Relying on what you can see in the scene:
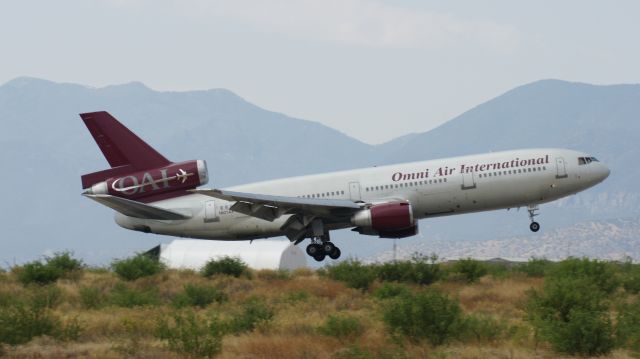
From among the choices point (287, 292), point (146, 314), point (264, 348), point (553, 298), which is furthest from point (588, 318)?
point (287, 292)

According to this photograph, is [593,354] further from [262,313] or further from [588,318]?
[262,313]

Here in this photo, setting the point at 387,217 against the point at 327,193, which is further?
the point at 327,193

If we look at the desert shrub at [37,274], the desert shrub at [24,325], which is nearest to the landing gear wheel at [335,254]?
the desert shrub at [37,274]

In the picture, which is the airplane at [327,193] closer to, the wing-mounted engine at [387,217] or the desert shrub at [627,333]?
the wing-mounted engine at [387,217]

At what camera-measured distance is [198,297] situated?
32.3 meters

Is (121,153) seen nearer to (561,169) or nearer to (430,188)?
(430,188)

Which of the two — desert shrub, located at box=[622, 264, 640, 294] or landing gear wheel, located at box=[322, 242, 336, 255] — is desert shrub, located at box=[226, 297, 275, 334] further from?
landing gear wheel, located at box=[322, 242, 336, 255]

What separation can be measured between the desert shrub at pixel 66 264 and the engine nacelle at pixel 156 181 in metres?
3.36

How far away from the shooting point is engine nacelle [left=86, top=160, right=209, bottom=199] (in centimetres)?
4481

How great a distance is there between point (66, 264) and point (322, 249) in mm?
10532

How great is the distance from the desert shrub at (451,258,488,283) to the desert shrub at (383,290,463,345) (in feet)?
52.9

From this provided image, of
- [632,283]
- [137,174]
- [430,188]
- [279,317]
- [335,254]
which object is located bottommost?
[632,283]

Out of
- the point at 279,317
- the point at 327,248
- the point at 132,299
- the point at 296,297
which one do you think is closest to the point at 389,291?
the point at 296,297

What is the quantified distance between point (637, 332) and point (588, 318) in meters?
1.31
